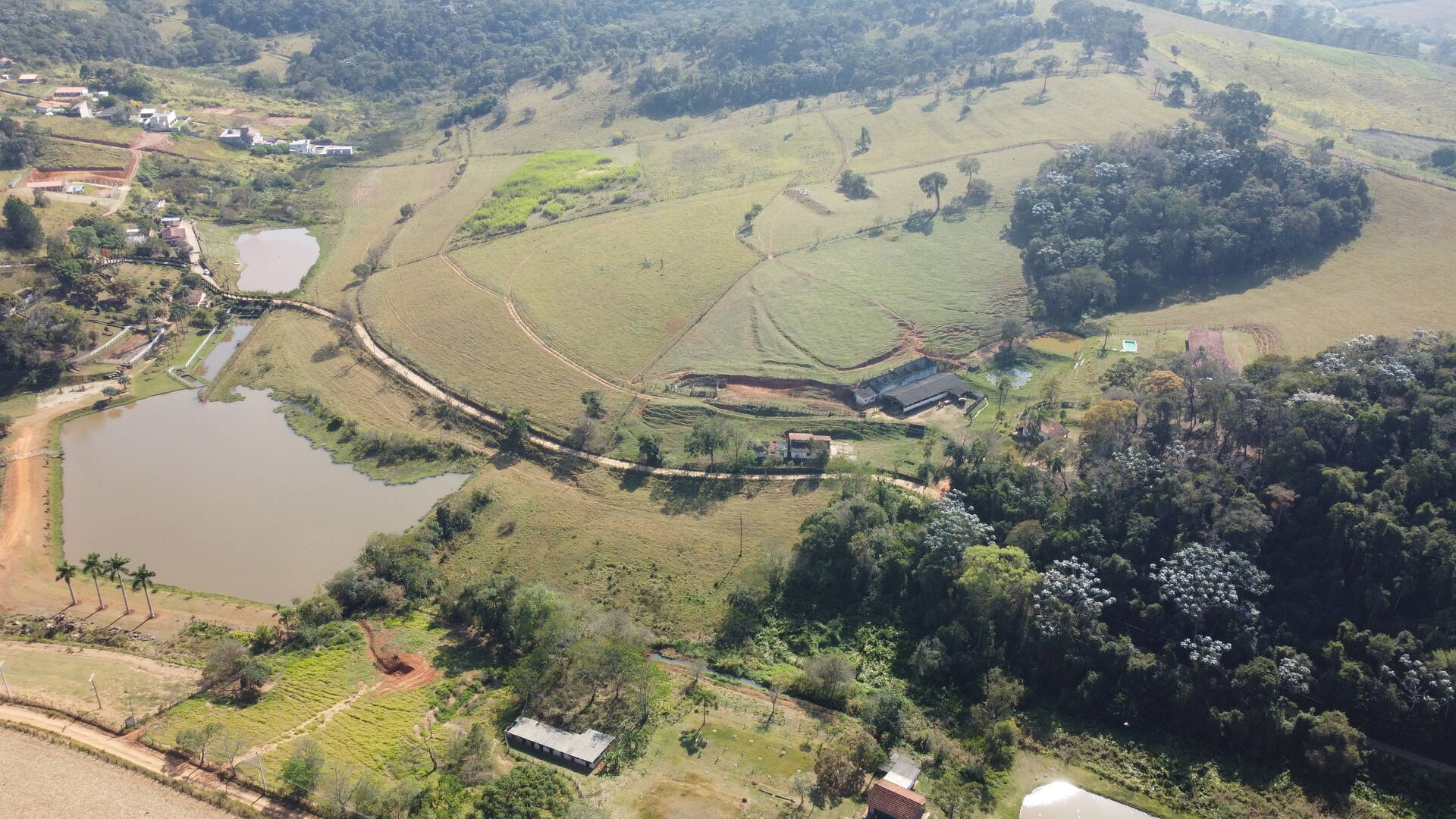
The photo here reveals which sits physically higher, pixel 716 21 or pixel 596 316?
pixel 716 21

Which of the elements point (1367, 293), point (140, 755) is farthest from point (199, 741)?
point (1367, 293)

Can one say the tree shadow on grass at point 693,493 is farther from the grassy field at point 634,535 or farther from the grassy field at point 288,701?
the grassy field at point 288,701

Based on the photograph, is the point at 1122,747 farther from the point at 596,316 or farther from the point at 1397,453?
the point at 596,316

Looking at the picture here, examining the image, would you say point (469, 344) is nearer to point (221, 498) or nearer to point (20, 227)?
point (221, 498)

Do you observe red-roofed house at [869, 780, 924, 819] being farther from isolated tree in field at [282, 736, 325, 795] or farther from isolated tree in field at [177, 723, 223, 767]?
isolated tree in field at [177, 723, 223, 767]

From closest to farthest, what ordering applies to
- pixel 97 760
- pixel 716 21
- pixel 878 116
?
pixel 97 760
pixel 878 116
pixel 716 21

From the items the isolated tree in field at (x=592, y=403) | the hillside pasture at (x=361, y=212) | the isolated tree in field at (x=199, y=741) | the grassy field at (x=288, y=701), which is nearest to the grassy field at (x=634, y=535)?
the isolated tree in field at (x=592, y=403)

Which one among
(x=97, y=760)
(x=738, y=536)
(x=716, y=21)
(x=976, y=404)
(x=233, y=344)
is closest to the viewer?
(x=97, y=760)

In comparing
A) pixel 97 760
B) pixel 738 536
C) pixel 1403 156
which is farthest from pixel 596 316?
pixel 1403 156
